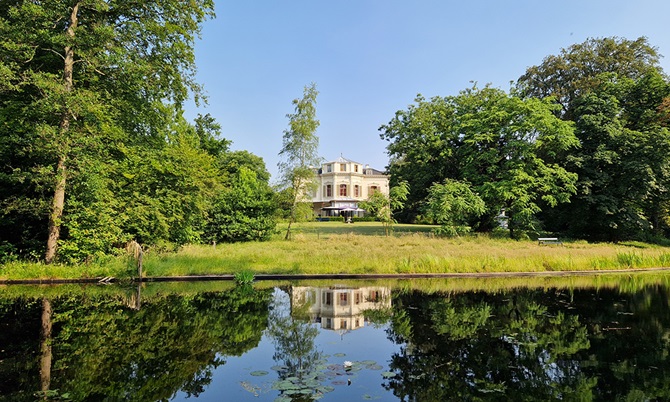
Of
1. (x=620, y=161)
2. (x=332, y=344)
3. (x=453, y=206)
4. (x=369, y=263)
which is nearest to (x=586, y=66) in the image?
(x=620, y=161)

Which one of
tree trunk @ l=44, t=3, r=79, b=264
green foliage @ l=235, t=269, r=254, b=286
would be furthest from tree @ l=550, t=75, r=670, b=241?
tree trunk @ l=44, t=3, r=79, b=264

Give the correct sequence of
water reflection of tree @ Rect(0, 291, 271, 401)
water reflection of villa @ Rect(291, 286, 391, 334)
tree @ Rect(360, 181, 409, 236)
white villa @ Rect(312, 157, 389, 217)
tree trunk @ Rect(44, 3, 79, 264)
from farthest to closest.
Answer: white villa @ Rect(312, 157, 389, 217) → tree @ Rect(360, 181, 409, 236) → tree trunk @ Rect(44, 3, 79, 264) → water reflection of villa @ Rect(291, 286, 391, 334) → water reflection of tree @ Rect(0, 291, 271, 401)

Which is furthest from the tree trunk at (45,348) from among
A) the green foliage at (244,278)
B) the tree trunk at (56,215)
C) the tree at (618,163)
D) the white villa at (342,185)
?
the white villa at (342,185)

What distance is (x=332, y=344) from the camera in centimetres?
704

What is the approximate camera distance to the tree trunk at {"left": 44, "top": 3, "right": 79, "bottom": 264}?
1294 centimetres

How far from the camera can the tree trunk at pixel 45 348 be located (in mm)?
5121

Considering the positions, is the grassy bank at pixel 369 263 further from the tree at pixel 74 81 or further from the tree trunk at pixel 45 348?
the tree trunk at pixel 45 348

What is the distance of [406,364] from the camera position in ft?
19.3

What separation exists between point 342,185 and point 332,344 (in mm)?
60846

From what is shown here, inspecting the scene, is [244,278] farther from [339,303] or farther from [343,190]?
[343,190]

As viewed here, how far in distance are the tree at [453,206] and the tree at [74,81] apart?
16816mm

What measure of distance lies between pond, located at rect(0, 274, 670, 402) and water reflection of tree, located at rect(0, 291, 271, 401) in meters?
0.03

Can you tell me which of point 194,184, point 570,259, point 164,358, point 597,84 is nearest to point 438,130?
point 597,84

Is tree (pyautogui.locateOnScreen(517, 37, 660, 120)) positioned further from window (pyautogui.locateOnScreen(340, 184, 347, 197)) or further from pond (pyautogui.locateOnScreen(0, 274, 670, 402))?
window (pyautogui.locateOnScreen(340, 184, 347, 197))
